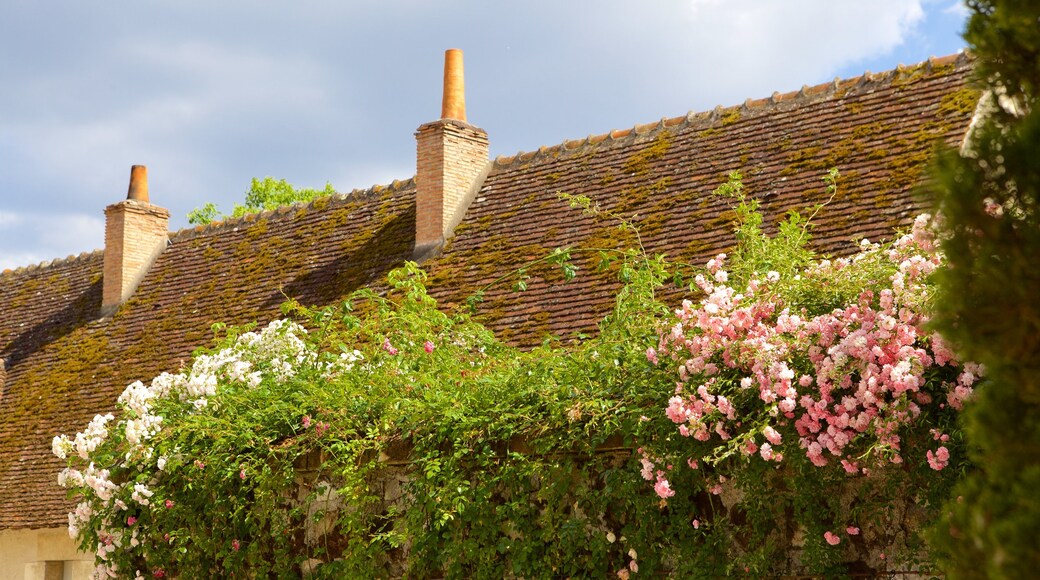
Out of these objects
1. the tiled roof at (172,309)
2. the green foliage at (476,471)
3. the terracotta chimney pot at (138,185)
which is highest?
the terracotta chimney pot at (138,185)

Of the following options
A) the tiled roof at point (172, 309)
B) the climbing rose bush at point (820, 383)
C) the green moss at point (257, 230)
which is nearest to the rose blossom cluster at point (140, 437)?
the climbing rose bush at point (820, 383)

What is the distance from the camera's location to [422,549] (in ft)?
21.5

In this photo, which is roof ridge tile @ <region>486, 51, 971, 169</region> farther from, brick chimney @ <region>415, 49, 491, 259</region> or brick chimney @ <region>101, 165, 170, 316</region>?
brick chimney @ <region>101, 165, 170, 316</region>

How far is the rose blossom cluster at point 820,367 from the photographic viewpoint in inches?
199

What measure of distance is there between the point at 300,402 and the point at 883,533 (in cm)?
365

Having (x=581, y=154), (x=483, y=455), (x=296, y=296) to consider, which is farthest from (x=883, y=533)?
(x=296, y=296)

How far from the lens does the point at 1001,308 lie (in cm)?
241

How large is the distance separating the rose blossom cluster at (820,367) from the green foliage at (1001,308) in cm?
238

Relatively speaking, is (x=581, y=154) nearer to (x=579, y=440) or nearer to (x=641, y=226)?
(x=641, y=226)

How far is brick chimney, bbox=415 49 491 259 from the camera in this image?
55.5ft

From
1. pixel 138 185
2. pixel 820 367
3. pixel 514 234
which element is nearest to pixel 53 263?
pixel 138 185

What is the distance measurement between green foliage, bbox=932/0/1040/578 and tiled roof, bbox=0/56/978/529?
9.80 metres

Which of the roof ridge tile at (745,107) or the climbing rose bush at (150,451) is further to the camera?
the roof ridge tile at (745,107)

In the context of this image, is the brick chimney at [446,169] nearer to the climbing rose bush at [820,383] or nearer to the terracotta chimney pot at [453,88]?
the terracotta chimney pot at [453,88]
